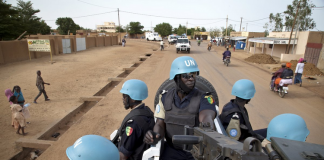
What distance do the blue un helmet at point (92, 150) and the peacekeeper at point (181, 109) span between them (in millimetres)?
699

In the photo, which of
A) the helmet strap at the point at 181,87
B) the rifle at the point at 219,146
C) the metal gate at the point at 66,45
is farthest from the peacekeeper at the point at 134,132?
the metal gate at the point at 66,45

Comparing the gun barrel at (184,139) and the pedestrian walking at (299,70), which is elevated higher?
the gun barrel at (184,139)

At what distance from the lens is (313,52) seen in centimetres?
1628

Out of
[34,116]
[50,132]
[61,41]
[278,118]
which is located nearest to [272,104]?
[278,118]

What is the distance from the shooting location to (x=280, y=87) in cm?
809

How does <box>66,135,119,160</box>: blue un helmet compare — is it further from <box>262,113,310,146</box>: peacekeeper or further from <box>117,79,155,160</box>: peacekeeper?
<box>262,113,310,146</box>: peacekeeper

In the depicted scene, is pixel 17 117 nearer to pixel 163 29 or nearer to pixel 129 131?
pixel 129 131

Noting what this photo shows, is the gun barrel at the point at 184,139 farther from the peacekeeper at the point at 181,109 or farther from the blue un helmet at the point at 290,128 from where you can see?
the blue un helmet at the point at 290,128

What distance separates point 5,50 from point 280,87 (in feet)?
62.3

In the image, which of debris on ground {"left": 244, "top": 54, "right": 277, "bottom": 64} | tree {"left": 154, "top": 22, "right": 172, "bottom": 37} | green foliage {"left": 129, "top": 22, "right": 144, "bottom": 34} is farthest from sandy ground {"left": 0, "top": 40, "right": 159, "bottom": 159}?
tree {"left": 154, "top": 22, "right": 172, "bottom": 37}

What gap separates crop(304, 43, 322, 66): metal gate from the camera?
1566 cm

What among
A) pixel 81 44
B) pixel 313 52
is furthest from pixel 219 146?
pixel 81 44

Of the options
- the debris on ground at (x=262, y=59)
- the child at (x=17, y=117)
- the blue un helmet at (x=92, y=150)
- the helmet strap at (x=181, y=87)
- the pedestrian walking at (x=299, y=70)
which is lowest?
the child at (x=17, y=117)

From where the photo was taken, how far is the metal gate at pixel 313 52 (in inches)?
616
